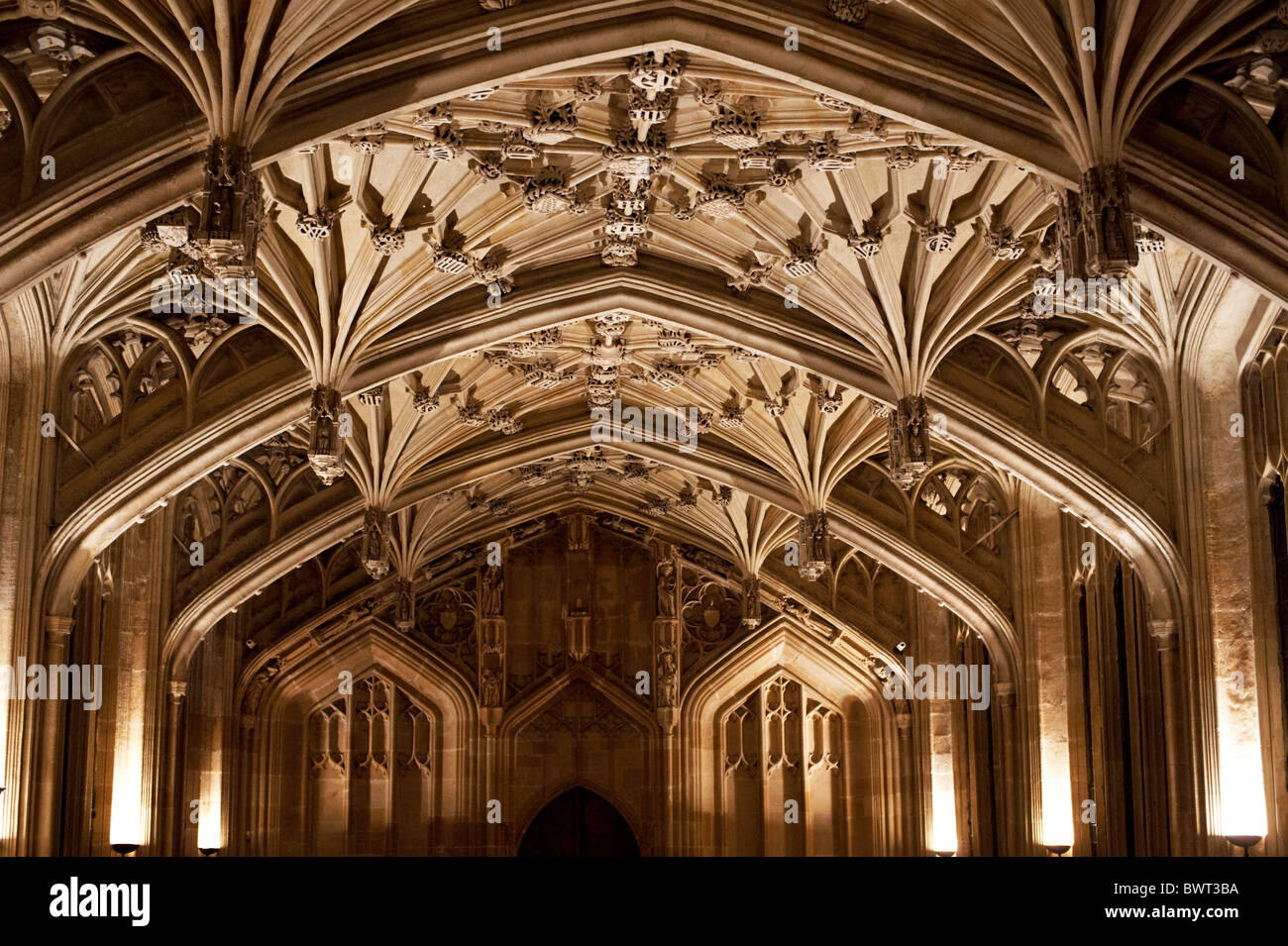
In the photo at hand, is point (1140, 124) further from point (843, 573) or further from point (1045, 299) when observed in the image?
point (843, 573)

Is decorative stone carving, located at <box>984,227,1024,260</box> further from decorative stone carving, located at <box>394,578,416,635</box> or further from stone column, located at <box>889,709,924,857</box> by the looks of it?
decorative stone carving, located at <box>394,578,416,635</box>

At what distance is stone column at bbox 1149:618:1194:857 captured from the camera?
14.1m

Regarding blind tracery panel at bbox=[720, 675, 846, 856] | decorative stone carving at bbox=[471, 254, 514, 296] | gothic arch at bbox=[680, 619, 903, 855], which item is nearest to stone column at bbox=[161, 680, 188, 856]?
decorative stone carving at bbox=[471, 254, 514, 296]

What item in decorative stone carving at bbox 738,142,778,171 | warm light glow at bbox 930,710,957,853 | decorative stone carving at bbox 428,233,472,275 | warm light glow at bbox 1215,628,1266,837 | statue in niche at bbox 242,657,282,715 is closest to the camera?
decorative stone carving at bbox 738,142,778,171

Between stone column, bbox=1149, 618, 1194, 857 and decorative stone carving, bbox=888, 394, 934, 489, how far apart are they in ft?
7.80

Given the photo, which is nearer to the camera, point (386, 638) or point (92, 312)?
point (92, 312)

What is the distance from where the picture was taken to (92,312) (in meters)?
14.7

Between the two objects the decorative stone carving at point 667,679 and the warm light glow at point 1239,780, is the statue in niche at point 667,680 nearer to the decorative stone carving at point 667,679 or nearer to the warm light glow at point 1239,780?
the decorative stone carving at point 667,679

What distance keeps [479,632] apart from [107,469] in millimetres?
9242

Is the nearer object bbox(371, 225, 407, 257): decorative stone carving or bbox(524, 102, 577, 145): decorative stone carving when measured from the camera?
bbox(524, 102, 577, 145): decorative stone carving

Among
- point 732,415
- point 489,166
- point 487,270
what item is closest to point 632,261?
point 487,270

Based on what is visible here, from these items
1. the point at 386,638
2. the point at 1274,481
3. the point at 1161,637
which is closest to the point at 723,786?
the point at 386,638

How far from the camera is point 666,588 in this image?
24219mm

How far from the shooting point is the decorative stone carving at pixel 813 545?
61.4ft
